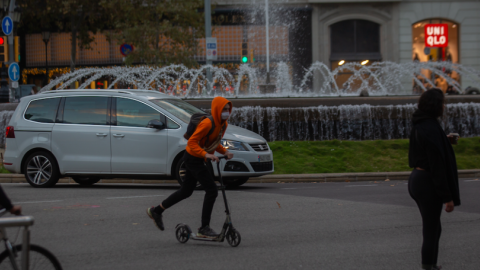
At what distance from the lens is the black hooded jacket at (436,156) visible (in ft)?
14.7

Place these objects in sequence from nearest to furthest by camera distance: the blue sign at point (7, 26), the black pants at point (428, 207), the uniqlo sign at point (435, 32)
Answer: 1. the black pants at point (428, 207)
2. the blue sign at point (7, 26)
3. the uniqlo sign at point (435, 32)

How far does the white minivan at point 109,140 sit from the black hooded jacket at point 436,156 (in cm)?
603

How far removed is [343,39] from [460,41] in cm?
756

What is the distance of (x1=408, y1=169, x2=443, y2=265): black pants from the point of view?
15.2 ft

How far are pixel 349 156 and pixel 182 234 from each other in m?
9.02

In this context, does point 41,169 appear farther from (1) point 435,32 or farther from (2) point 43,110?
(1) point 435,32

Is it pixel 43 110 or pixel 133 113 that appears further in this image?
pixel 43 110

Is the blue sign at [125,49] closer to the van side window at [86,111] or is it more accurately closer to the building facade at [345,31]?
the building facade at [345,31]

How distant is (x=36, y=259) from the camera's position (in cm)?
366

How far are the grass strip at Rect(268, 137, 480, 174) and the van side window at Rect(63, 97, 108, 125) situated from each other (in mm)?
4354

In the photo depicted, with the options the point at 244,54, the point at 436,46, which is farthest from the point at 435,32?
the point at 244,54

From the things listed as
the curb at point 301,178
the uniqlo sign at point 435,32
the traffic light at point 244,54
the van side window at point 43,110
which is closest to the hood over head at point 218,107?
the van side window at point 43,110

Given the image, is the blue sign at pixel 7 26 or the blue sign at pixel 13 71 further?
the blue sign at pixel 13 71

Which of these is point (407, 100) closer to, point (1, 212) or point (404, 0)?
point (1, 212)
